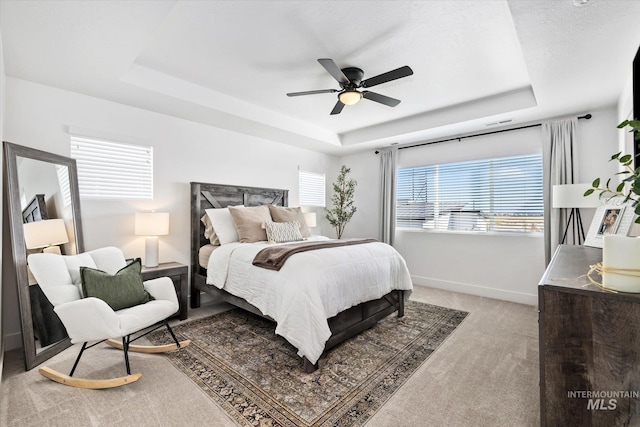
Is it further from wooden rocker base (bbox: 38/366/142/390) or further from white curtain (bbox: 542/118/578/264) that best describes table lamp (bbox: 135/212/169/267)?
white curtain (bbox: 542/118/578/264)

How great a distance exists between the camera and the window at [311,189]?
18.6 ft

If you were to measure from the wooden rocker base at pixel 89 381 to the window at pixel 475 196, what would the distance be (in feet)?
14.7

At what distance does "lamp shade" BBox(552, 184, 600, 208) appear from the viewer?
3.15m

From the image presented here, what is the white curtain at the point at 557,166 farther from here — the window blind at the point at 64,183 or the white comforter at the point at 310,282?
the window blind at the point at 64,183

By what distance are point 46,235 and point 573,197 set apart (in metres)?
5.28

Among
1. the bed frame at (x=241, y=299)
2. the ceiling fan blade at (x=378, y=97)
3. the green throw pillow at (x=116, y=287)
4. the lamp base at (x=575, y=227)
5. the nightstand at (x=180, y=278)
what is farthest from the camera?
the lamp base at (x=575, y=227)

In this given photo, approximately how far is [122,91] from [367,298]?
3.27 meters

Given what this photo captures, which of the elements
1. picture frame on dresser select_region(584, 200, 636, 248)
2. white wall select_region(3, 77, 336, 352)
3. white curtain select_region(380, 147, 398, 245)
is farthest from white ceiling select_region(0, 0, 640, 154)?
white curtain select_region(380, 147, 398, 245)

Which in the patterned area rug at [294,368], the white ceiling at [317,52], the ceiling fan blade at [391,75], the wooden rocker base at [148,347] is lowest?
the patterned area rug at [294,368]

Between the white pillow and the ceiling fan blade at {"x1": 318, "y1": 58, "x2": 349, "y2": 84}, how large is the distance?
218 cm

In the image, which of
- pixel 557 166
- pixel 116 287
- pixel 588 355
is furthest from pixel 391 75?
pixel 116 287

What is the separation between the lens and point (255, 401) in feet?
6.27

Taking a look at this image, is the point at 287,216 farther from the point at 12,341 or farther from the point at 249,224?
the point at 12,341

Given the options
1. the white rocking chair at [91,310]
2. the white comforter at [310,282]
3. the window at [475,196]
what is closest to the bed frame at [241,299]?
the white comforter at [310,282]
